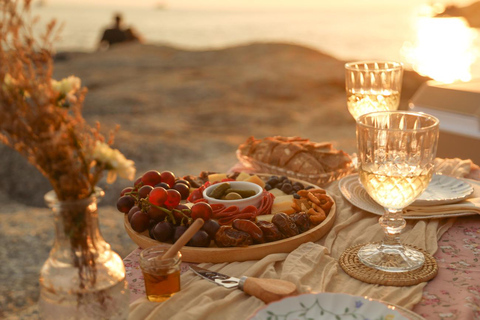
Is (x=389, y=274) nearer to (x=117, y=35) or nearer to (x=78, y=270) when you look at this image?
(x=78, y=270)

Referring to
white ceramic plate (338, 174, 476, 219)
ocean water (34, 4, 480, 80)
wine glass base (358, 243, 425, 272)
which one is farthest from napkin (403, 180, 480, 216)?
ocean water (34, 4, 480, 80)

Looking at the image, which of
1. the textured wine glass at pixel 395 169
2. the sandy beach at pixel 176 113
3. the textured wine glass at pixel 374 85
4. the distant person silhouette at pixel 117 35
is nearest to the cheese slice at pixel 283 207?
the textured wine glass at pixel 395 169

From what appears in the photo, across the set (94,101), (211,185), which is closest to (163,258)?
(211,185)

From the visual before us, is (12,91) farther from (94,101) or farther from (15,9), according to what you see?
(94,101)

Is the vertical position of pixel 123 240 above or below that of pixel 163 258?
below

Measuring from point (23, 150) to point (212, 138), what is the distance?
8465 mm

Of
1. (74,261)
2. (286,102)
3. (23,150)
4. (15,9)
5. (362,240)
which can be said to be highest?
(15,9)

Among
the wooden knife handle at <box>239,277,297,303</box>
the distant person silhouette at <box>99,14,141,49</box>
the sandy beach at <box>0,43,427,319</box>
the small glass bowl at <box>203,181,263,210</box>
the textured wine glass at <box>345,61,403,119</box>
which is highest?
the textured wine glass at <box>345,61,403,119</box>

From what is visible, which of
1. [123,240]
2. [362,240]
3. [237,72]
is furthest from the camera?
[237,72]

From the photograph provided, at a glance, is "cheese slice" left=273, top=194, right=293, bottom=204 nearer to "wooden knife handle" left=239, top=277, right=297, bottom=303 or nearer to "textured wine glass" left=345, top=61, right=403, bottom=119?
"textured wine glass" left=345, top=61, right=403, bottom=119

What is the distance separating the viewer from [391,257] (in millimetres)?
1629

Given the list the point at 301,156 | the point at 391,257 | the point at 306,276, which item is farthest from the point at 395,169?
the point at 301,156

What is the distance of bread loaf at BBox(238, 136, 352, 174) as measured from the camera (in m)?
2.52

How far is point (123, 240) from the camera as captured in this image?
5516mm
